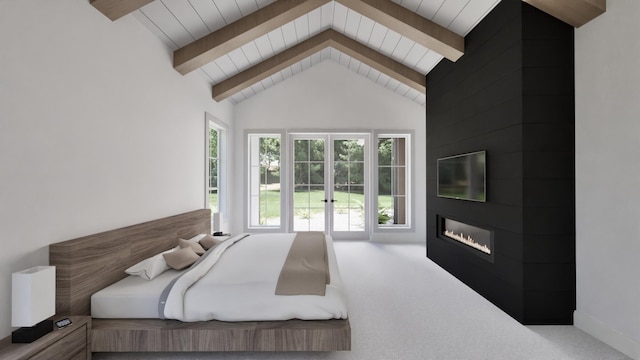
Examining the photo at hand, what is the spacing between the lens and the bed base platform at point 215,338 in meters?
2.02

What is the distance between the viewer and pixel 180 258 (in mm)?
2709

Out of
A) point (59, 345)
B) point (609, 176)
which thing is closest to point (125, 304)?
point (59, 345)

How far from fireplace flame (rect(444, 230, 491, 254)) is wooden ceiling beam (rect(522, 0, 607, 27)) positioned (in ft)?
6.89

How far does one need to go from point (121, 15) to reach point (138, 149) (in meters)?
1.09

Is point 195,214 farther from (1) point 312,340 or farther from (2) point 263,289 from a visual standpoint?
(1) point 312,340

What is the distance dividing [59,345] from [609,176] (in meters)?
3.65

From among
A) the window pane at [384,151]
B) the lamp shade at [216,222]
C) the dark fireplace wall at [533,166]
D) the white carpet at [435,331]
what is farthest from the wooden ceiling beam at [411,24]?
the lamp shade at [216,222]

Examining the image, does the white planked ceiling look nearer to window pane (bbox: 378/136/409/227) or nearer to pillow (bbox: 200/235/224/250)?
window pane (bbox: 378/136/409/227)

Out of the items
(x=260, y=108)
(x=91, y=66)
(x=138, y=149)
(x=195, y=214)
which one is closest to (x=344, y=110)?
(x=260, y=108)

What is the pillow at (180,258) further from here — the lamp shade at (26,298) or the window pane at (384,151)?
the window pane at (384,151)

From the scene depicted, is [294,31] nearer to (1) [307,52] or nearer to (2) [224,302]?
(1) [307,52]

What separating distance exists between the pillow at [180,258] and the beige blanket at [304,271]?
2.73ft

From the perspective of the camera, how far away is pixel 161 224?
3.10 metres

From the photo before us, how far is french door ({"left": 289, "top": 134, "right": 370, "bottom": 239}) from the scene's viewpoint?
6.00 meters
